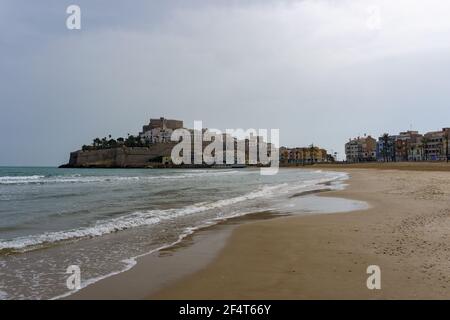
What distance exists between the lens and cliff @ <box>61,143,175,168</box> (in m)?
156

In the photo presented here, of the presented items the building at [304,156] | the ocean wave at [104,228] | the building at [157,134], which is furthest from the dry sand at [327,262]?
the building at [157,134]

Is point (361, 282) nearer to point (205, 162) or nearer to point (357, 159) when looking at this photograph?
point (357, 159)

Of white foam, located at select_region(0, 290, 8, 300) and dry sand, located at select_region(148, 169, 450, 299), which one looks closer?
dry sand, located at select_region(148, 169, 450, 299)

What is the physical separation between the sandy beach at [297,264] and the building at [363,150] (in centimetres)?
14498

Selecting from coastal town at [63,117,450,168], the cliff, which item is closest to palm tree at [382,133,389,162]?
coastal town at [63,117,450,168]

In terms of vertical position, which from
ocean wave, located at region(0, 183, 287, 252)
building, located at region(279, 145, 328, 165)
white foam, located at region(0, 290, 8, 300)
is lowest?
ocean wave, located at region(0, 183, 287, 252)

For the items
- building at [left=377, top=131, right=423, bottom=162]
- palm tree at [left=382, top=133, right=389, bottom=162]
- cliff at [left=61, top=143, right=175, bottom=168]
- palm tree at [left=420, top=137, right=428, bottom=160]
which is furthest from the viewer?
cliff at [left=61, top=143, right=175, bottom=168]

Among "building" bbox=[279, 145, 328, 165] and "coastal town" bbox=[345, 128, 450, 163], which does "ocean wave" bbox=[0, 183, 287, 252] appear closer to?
"coastal town" bbox=[345, 128, 450, 163]

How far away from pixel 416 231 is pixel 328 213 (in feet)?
14.0

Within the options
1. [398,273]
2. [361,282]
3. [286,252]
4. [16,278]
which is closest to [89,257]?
[16,278]

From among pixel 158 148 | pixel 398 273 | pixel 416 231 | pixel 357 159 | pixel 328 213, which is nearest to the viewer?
pixel 398 273

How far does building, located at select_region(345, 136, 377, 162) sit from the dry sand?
144736 mm

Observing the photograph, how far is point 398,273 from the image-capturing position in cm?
509

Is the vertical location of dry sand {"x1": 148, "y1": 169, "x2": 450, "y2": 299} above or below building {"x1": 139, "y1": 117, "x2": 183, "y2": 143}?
below
